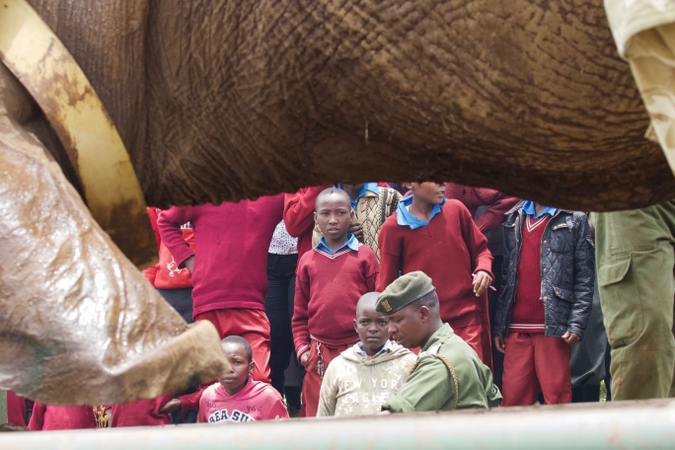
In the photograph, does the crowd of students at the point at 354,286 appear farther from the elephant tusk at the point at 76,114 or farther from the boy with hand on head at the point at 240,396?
the elephant tusk at the point at 76,114

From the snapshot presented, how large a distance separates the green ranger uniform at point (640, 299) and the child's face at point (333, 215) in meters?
1.82

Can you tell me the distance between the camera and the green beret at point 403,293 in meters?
4.61

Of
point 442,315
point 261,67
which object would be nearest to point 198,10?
point 261,67

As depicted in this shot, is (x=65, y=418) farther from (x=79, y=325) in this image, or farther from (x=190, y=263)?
(x=79, y=325)

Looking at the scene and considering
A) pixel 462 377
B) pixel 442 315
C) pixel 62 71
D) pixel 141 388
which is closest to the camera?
pixel 141 388

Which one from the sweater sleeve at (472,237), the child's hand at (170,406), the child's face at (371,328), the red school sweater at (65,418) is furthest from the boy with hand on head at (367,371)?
the red school sweater at (65,418)

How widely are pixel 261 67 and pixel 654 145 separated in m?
0.91

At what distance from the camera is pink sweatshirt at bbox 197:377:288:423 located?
507cm

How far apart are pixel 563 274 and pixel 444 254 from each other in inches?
26.5

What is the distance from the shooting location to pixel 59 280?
156cm

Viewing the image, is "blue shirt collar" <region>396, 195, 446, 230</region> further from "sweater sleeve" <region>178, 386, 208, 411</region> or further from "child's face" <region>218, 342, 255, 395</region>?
"sweater sleeve" <region>178, 386, 208, 411</region>

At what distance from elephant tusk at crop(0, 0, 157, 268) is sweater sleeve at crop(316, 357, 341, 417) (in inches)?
107

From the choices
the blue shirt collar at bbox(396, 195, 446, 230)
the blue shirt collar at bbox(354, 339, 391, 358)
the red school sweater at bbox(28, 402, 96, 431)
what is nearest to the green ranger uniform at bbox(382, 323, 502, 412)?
the blue shirt collar at bbox(354, 339, 391, 358)

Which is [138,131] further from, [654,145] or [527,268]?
[527,268]
